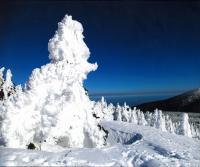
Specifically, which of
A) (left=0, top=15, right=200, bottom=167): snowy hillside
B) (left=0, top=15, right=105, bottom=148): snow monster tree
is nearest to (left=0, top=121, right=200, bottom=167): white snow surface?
(left=0, top=15, right=200, bottom=167): snowy hillside

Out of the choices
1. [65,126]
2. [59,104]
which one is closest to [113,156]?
[65,126]

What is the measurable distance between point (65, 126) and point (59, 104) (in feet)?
4.05

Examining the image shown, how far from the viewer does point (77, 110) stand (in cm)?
1652

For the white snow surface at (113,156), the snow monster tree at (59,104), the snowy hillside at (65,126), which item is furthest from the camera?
the snow monster tree at (59,104)

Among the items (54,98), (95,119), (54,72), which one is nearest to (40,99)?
(54,98)

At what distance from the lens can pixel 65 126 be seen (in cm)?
1565

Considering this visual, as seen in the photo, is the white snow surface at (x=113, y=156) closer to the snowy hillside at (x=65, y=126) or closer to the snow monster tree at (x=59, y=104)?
the snowy hillside at (x=65, y=126)

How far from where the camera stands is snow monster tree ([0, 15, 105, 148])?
14102 mm

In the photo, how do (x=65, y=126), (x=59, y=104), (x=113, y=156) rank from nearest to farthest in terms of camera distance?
1. (x=113, y=156)
2. (x=59, y=104)
3. (x=65, y=126)

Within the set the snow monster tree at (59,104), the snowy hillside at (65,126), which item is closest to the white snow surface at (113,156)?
the snowy hillside at (65,126)

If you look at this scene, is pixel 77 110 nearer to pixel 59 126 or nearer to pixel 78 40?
pixel 59 126

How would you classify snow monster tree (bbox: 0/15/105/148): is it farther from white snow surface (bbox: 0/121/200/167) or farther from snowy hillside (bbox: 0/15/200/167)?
white snow surface (bbox: 0/121/200/167)

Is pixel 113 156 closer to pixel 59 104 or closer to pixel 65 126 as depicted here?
pixel 65 126

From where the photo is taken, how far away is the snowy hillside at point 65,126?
39.2 feet
